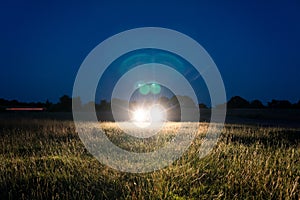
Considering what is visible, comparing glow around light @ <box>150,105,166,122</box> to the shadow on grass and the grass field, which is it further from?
the grass field

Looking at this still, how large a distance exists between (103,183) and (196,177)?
6.55ft

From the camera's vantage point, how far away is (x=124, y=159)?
300 inches

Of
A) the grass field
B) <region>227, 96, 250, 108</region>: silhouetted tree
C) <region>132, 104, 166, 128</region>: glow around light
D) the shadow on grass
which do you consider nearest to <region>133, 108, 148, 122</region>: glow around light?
<region>132, 104, 166, 128</region>: glow around light

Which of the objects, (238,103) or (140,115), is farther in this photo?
(238,103)

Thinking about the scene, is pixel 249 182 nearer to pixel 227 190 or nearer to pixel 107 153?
pixel 227 190

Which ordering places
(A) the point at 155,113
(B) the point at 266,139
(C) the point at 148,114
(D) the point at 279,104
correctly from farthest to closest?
(D) the point at 279,104 < (A) the point at 155,113 < (C) the point at 148,114 < (B) the point at 266,139

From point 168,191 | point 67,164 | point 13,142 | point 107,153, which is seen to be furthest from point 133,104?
point 168,191

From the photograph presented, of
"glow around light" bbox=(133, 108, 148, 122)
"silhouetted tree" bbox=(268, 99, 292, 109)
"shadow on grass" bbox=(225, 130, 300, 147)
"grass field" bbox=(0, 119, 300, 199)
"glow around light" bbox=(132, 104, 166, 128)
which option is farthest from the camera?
"silhouetted tree" bbox=(268, 99, 292, 109)

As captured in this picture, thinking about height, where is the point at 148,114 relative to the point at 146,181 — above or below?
above

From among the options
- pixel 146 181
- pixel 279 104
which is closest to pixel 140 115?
pixel 146 181

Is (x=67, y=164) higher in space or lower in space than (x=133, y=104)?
lower

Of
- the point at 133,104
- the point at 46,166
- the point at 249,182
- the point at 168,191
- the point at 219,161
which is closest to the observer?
the point at 168,191

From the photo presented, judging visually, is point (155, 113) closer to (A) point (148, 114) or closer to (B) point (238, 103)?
(A) point (148, 114)

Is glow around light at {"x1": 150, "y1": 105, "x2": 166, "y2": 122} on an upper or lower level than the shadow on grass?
upper
